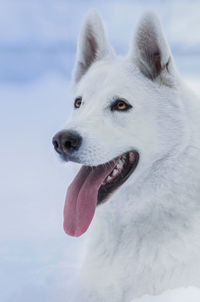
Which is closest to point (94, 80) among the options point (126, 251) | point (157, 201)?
point (157, 201)

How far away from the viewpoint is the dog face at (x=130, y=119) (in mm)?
3566

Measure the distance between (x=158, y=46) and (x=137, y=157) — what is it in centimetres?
94

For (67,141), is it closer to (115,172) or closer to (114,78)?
(115,172)

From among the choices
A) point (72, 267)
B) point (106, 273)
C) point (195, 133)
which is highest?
point (195, 133)

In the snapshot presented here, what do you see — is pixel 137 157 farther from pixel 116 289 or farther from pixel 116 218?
pixel 116 289

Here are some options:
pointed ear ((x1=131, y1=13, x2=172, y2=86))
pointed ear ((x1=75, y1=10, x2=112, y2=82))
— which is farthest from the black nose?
pointed ear ((x1=75, y1=10, x2=112, y2=82))

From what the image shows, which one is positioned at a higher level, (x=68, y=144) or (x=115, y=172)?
(x=68, y=144)

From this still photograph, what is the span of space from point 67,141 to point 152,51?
3.74 ft

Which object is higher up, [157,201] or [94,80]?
[94,80]

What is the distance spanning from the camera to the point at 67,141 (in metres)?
3.34

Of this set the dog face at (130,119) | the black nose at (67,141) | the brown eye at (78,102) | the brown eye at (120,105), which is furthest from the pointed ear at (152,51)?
the black nose at (67,141)

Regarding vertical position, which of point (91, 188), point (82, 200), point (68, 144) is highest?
point (68, 144)

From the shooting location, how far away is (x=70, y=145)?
11.1 feet

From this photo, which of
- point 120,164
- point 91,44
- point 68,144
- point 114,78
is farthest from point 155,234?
point 91,44
